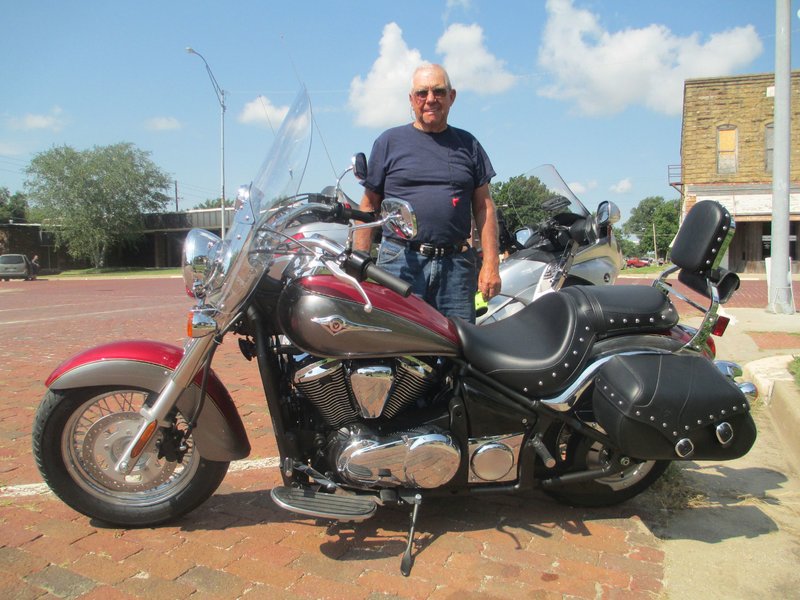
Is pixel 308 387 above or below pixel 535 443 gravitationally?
above

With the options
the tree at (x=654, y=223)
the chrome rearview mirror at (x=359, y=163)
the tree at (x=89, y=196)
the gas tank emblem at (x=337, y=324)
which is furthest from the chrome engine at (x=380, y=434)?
the tree at (x=654, y=223)

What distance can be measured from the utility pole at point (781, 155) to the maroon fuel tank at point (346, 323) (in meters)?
8.34

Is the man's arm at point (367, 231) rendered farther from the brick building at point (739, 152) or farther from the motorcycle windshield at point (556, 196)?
the brick building at point (739, 152)

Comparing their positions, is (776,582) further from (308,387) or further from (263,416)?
(263,416)

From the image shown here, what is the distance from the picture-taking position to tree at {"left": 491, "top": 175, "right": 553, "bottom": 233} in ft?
17.0

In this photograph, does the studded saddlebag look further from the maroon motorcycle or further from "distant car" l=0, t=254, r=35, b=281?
"distant car" l=0, t=254, r=35, b=281

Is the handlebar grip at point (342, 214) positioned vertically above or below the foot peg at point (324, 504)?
above

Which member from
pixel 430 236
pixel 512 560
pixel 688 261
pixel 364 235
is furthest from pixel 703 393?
pixel 364 235

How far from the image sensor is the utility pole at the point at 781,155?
8.77m

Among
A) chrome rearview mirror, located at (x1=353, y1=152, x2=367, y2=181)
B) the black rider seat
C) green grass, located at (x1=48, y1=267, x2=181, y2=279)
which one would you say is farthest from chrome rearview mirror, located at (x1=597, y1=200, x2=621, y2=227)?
green grass, located at (x1=48, y1=267, x2=181, y2=279)

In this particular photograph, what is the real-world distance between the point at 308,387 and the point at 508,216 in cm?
376

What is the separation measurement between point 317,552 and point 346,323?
0.96 meters

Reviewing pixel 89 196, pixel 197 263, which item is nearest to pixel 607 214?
pixel 197 263

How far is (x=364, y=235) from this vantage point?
3.33 metres
